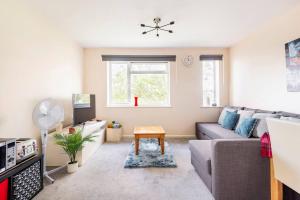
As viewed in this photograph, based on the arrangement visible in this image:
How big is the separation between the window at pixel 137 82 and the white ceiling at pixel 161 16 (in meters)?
0.89

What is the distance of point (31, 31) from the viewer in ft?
8.19

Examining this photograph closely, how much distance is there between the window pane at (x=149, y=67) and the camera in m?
4.79

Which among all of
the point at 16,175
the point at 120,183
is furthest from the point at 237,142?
the point at 16,175

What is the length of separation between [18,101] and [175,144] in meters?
3.07

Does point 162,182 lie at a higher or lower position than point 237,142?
lower

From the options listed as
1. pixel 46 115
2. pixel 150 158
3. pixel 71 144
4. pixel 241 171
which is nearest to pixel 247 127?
pixel 241 171

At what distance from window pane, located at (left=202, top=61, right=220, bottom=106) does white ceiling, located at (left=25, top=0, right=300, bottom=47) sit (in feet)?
2.87

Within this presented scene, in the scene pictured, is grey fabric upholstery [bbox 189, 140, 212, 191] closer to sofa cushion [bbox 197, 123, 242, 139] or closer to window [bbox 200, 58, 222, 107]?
sofa cushion [bbox 197, 123, 242, 139]

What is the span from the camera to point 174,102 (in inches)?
183

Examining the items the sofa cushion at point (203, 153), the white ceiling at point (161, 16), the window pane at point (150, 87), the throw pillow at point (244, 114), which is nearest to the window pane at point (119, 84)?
the window pane at point (150, 87)

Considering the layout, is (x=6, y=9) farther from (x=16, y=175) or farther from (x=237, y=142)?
(x=237, y=142)

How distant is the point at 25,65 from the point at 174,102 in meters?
3.34

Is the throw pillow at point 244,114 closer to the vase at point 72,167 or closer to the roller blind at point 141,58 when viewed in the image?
the roller blind at point 141,58

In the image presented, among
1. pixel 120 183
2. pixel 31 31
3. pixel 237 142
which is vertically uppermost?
pixel 31 31
